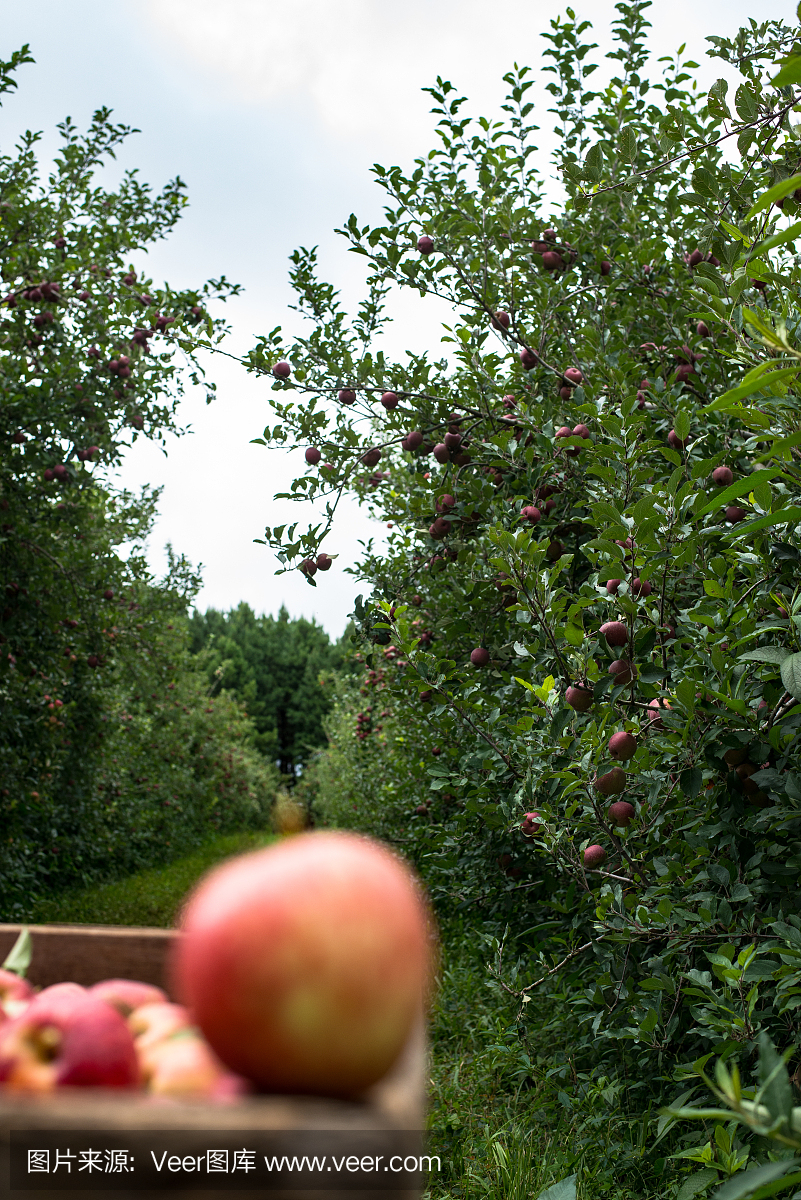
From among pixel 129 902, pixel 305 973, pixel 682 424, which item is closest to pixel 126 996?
pixel 305 973

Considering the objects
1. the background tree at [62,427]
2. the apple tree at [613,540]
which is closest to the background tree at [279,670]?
the background tree at [62,427]

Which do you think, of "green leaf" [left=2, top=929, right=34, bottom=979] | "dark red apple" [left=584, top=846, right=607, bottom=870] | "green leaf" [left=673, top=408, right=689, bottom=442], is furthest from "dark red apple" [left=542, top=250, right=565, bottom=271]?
"green leaf" [left=2, top=929, right=34, bottom=979]

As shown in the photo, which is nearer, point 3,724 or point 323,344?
point 323,344

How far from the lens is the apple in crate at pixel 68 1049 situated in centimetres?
50

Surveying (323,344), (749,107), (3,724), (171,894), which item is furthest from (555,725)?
(171,894)

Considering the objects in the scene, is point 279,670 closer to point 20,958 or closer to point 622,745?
point 622,745

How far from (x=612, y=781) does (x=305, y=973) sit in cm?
163

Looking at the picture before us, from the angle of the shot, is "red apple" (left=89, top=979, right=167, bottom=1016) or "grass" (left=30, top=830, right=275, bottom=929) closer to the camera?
"red apple" (left=89, top=979, right=167, bottom=1016)

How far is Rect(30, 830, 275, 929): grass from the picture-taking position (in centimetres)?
709

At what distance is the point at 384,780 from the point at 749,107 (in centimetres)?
625

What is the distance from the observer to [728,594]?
6.14 feet

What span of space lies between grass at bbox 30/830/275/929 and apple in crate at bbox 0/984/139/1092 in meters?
5.78

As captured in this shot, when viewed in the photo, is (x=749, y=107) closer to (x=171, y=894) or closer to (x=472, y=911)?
(x=472, y=911)

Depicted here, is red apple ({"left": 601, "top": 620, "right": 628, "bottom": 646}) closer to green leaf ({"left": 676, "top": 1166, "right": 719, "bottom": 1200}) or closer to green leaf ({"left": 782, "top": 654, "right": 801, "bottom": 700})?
green leaf ({"left": 782, "top": 654, "right": 801, "bottom": 700})
